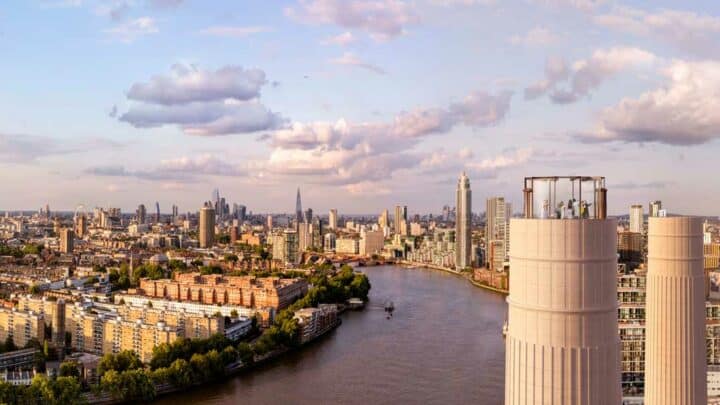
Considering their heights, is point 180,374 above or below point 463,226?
below

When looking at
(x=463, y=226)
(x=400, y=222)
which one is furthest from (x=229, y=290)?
(x=400, y=222)

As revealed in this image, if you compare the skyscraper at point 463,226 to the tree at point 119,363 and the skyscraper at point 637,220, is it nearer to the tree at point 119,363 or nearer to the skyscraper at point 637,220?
the skyscraper at point 637,220

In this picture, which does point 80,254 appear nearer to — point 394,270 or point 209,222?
point 209,222

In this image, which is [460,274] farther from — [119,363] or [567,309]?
[567,309]

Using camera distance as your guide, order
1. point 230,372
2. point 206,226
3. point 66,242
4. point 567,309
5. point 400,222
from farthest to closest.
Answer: point 400,222, point 206,226, point 66,242, point 230,372, point 567,309

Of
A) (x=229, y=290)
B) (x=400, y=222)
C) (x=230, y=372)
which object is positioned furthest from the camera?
(x=400, y=222)

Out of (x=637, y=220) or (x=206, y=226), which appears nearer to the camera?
(x=637, y=220)

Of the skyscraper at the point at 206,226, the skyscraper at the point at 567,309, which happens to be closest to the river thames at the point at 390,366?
the skyscraper at the point at 567,309
